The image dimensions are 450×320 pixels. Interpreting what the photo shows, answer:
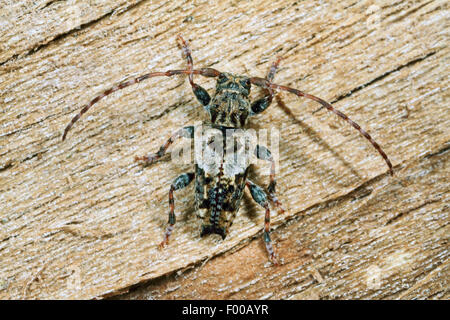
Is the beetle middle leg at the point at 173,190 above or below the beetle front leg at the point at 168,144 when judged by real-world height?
below

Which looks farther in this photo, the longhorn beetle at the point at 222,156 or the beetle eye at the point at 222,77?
the beetle eye at the point at 222,77

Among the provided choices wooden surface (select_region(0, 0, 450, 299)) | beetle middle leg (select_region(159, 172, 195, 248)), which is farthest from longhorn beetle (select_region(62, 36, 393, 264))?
wooden surface (select_region(0, 0, 450, 299))

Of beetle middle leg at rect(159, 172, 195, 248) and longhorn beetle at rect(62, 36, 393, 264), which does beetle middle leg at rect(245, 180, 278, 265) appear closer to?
longhorn beetle at rect(62, 36, 393, 264)

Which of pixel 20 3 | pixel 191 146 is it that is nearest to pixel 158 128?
pixel 191 146

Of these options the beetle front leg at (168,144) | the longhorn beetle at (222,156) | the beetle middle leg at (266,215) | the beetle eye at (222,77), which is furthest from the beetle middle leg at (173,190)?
the beetle eye at (222,77)

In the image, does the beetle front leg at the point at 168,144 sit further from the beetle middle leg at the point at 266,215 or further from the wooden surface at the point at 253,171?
the beetle middle leg at the point at 266,215

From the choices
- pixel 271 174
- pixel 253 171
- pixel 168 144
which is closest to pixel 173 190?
pixel 168 144

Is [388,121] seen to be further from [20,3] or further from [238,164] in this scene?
[20,3]

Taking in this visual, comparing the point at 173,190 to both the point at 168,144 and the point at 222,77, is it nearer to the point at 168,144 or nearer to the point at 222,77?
the point at 168,144
